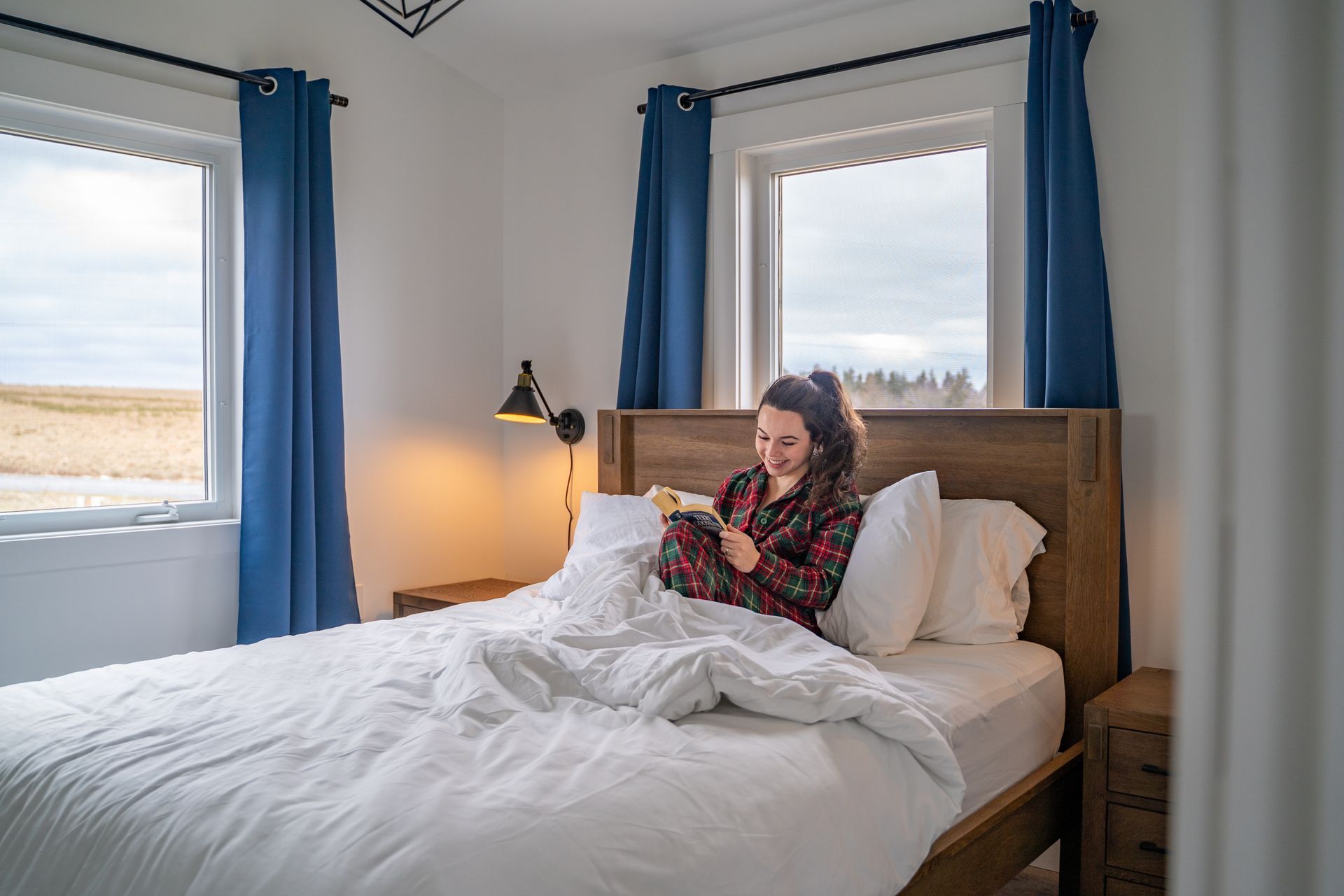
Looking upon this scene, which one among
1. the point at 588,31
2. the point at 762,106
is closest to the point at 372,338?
the point at 588,31

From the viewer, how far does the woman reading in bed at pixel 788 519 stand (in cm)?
218

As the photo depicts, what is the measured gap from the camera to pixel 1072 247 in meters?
2.42

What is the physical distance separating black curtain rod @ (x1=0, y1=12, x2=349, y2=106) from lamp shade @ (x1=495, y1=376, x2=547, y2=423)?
115 cm

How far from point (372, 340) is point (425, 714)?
207 cm

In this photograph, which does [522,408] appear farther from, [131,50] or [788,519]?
[131,50]

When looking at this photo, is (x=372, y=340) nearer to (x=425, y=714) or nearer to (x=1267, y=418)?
(x=425, y=714)

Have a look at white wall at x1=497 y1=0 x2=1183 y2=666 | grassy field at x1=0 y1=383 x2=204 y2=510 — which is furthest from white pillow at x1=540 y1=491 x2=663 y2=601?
grassy field at x1=0 y1=383 x2=204 y2=510

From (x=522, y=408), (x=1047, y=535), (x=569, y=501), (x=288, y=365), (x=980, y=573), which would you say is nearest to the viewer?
(x=980, y=573)

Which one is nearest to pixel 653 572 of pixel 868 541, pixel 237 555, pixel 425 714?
pixel 868 541

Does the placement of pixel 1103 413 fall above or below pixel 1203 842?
above

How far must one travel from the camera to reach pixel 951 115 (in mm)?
2721

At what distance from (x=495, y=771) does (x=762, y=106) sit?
→ 2504mm

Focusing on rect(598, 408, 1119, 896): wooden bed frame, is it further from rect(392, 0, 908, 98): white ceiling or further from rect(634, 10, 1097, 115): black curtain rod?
rect(392, 0, 908, 98): white ceiling

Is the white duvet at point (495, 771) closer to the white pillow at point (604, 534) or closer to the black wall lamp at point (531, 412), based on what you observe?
the white pillow at point (604, 534)
